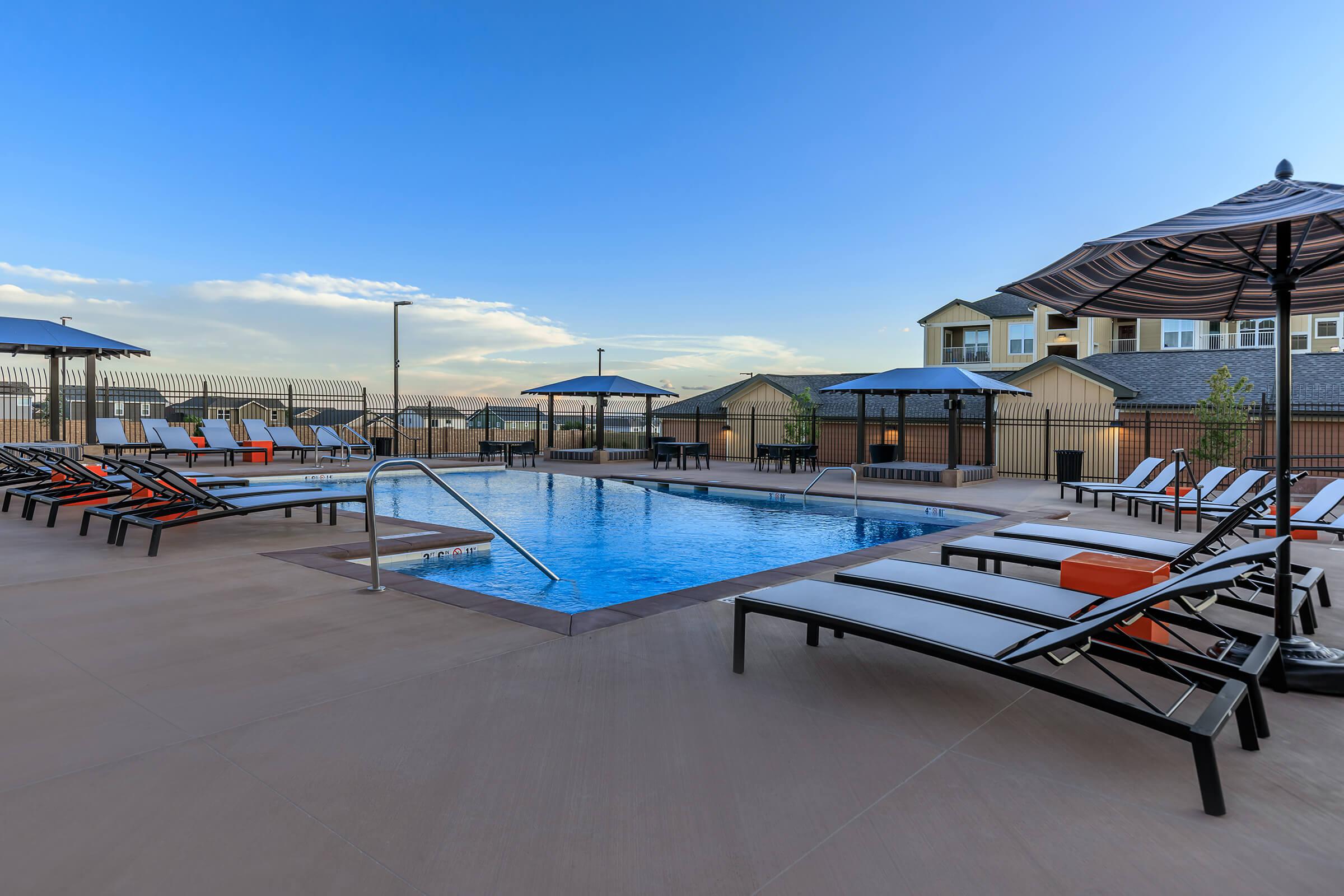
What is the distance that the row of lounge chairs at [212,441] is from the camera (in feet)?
53.9

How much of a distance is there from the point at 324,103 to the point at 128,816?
19.6 meters

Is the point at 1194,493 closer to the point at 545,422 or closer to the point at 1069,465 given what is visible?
the point at 1069,465

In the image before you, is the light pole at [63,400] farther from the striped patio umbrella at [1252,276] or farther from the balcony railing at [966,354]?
the balcony railing at [966,354]

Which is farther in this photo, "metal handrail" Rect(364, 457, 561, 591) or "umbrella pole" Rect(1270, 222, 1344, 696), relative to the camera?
"metal handrail" Rect(364, 457, 561, 591)

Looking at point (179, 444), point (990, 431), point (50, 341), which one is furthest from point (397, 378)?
point (990, 431)

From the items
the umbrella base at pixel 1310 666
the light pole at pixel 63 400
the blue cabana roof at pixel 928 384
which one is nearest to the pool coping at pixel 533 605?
the umbrella base at pixel 1310 666

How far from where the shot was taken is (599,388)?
21.0m

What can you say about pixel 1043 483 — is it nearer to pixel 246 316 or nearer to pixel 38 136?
pixel 38 136

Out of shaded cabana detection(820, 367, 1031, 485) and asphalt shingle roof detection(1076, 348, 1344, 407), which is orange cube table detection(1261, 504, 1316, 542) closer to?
shaded cabana detection(820, 367, 1031, 485)

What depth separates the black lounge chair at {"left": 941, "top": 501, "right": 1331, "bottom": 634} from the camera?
3.94 metres

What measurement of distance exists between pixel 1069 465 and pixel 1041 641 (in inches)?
537

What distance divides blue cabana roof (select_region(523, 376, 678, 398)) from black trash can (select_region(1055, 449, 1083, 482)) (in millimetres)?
10250

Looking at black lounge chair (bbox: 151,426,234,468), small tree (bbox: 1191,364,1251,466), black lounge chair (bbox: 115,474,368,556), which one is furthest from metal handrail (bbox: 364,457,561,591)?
small tree (bbox: 1191,364,1251,466)

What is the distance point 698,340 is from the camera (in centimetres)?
3544
